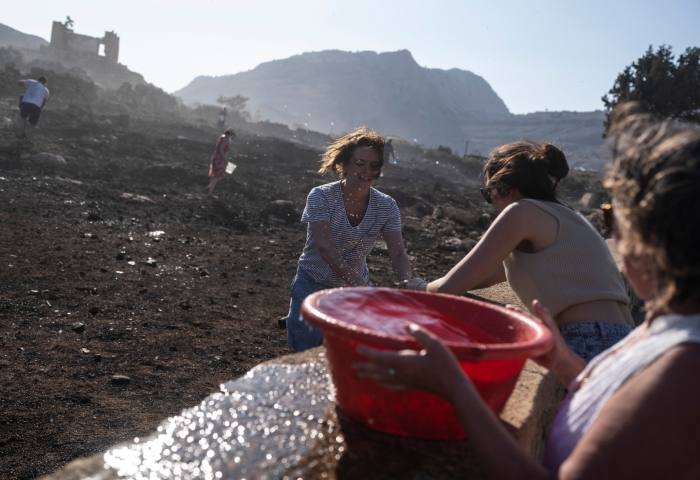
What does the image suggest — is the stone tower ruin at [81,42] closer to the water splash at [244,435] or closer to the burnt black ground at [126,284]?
the burnt black ground at [126,284]

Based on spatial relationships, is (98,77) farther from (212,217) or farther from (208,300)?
(208,300)

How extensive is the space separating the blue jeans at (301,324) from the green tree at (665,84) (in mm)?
22254

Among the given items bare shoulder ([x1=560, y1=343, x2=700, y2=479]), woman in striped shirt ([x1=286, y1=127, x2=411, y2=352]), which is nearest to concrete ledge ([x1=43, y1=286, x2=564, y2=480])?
bare shoulder ([x1=560, y1=343, x2=700, y2=479])

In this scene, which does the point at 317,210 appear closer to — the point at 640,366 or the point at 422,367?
the point at 422,367

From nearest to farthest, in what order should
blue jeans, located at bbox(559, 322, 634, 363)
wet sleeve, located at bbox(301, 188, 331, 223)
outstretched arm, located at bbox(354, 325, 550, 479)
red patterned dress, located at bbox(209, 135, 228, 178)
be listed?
outstretched arm, located at bbox(354, 325, 550, 479) < blue jeans, located at bbox(559, 322, 634, 363) < wet sleeve, located at bbox(301, 188, 331, 223) < red patterned dress, located at bbox(209, 135, 228, 178)

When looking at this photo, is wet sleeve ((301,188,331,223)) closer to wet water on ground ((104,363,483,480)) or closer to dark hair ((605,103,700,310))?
wet water on ground ((104,363,483,480))

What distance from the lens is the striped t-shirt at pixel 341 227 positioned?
11.7 feet

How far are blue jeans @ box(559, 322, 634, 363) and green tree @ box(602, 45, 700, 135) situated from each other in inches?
901

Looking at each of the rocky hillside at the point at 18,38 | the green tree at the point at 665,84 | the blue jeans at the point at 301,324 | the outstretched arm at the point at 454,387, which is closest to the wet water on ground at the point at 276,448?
the outstretched arm at the point at 454,387

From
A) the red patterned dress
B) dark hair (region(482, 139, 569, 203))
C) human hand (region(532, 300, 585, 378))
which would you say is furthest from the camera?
the red patterned dress

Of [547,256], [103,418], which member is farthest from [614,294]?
[103,418]

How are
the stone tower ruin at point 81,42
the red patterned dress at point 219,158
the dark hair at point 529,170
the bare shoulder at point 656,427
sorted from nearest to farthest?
the bare shoulder at point 656,427, the dark hair at point 529,170, the red patterned dress at point 219,158, the stone tower ruin at point 81,42

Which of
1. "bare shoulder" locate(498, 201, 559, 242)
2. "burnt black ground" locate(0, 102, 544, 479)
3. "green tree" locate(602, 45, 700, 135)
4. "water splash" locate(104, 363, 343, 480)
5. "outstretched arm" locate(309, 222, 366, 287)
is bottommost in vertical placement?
"burnt black ground" locate(0, 102, 544, 479)

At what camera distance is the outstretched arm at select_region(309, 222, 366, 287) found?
3457 mm
